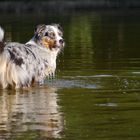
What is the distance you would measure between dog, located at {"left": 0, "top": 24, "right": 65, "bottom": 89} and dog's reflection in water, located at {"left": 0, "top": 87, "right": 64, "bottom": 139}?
28 cm

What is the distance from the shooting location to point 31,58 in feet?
53.1

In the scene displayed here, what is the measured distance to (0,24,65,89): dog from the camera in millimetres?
15531

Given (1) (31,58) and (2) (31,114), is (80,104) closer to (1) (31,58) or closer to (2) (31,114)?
(2) (31,114)

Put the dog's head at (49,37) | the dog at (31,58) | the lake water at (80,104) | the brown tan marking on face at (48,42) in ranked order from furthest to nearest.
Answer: the brown tan marking on face at (48,42) → the dog's head at (49,37) → the dog at (31,58) → the lake water at (80,104)

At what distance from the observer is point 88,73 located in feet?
60.3

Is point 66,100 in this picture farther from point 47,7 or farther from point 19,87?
point 47,7

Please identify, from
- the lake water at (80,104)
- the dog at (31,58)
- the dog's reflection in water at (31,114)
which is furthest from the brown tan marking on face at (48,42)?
the dog's reflection in water at (31,114)

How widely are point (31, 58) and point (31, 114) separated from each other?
3696mm

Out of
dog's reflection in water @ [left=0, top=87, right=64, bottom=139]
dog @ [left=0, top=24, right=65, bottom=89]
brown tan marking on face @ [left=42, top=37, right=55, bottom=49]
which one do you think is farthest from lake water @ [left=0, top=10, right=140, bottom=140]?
brown tan marking on face @ [left=42, top=37, right=55, bottom=49]

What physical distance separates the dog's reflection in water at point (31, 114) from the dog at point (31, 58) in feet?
0.91

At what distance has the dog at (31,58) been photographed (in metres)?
15.5

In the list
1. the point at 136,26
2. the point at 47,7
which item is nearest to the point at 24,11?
the point at 47,7

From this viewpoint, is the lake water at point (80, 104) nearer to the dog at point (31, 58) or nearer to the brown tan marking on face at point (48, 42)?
the dog at point (31, 58)

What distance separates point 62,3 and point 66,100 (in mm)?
58084
